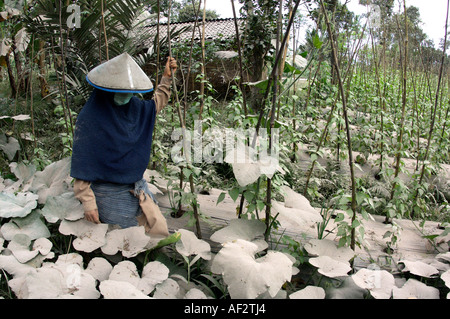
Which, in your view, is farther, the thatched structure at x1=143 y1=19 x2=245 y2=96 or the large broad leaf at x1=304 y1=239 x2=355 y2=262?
the thatched structure at x1=143 y1=19 x2=245 y2=96

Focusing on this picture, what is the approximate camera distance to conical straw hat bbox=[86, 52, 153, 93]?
1.70 meters

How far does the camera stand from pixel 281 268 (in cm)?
149

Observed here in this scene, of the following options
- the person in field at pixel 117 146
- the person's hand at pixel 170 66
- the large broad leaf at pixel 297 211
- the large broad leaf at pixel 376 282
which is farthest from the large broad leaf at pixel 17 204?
the large broad leaf at pixel 376 282

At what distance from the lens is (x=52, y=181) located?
2.36 meters

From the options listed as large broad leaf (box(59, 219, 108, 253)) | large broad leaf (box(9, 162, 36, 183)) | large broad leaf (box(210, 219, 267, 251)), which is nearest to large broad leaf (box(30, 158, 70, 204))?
large broad leaf (box(9, 162, 36, 183))

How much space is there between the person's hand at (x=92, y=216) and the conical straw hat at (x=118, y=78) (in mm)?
637

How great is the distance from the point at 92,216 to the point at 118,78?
2.38 feet

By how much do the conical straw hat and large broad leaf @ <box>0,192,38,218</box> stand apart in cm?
86

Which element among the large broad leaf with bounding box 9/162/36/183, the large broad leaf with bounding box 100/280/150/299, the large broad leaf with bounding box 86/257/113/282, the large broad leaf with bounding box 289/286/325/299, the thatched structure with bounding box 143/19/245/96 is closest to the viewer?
the large broad leaf with bounding box 100/280/150/299

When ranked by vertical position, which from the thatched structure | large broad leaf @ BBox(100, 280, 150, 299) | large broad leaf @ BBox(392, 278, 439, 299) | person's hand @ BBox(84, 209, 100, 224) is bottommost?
large broad leaf @ BBox(392, 278, 439, 299)

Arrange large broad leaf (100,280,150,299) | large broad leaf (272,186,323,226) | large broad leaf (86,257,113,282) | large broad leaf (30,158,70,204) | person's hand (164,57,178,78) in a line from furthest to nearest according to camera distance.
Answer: large broad leaf (30,158,70,204) < person's hand (164,57,178,78) < large broad leaf (272,186,323,226) < large broad leaf (86,257,113,282) < large broad leaf (100,280,150,299)

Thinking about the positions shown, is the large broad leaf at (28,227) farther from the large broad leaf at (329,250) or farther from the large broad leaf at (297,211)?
the large broad leaf at (329,250)

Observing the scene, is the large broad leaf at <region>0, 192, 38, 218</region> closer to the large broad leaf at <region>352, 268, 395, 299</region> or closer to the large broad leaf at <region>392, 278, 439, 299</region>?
the large broad leaf at <region>352, 268, 395, 299</region>
